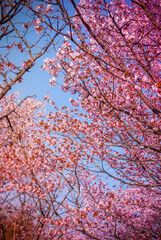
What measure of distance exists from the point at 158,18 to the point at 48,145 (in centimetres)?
769

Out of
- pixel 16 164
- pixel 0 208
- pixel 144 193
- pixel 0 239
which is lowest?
pixel 0 239

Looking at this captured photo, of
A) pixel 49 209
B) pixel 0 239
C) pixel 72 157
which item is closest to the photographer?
pixel 49 209

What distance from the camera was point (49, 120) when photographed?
952 cm

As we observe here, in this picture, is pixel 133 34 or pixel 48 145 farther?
pixel 48 145

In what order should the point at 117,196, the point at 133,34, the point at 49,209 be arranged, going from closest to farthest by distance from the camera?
the point at 133,34
the point at 49,209
the point at 117,196

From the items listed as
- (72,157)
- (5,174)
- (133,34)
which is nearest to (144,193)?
(72,157)

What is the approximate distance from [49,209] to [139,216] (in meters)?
5.73

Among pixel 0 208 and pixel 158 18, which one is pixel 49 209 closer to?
pixel 0 208

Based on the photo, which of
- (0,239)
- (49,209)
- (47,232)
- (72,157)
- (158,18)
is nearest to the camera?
(158,18)

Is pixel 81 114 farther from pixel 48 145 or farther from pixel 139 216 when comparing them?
pixel 139 216

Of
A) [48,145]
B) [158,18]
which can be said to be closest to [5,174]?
[48,145]

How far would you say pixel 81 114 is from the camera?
8938mm

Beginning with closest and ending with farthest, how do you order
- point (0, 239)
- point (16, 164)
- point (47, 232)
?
point (47, 232) → point (16, 164) → point (0, 239)

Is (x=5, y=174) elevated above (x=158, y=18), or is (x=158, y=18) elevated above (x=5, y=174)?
(x=158, y=18)
